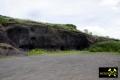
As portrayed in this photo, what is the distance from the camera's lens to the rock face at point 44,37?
46062mm

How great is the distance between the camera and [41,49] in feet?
154

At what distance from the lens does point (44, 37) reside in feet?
158

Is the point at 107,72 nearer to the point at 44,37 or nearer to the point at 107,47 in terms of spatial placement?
the point at 107,47

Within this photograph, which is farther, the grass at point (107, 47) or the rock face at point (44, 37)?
the rock face at point (44, 37)

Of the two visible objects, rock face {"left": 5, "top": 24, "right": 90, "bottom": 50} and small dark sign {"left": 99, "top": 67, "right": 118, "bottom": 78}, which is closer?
small dark sign {"left": 99, "top": 67, "right": 118, "bottom": 78}

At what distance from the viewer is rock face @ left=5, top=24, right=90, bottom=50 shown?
46062mm

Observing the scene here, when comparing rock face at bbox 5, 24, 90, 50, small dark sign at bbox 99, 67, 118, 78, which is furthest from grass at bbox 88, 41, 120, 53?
small dark sign at bbox 99, 67, 118, 78

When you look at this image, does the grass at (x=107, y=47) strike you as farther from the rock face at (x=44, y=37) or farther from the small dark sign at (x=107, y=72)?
the small dark sign at (x=107, y=72)

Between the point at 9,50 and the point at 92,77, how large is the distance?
2226cm

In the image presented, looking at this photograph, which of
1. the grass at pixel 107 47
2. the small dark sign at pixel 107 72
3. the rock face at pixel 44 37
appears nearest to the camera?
the small dark sign at pixel 107 72

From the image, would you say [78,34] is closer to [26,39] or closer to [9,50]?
[26,39]

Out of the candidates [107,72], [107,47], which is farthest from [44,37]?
[107,72]

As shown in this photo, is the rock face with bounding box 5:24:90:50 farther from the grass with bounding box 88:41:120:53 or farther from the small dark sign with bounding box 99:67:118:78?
the small dark sign with bounding box 99:67:118:78

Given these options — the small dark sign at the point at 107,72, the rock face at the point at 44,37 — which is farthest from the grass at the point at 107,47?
the small dark sign at the point at 107,72
